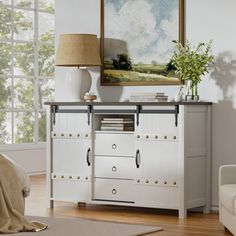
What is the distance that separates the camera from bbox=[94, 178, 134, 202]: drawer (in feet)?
22.0

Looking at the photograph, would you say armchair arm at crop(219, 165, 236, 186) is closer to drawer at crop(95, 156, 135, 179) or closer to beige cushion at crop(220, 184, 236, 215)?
beige cushion at crop(220, 184, 236, 215)

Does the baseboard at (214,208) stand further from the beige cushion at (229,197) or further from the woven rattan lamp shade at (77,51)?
the woven rattan lamp shade at (77,51)

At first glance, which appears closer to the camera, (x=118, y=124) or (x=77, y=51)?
(x=118, y=124)

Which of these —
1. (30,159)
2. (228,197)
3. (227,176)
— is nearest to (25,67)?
(30,159)

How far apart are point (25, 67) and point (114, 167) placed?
3.48 meters

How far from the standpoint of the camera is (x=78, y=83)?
23.6 feet

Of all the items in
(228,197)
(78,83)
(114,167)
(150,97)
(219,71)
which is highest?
(219,71)

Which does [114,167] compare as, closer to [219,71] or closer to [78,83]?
[78,83]

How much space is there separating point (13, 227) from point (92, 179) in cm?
154

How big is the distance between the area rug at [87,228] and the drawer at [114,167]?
75 cm

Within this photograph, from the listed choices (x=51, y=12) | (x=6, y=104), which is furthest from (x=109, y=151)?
(x=51, y=12)

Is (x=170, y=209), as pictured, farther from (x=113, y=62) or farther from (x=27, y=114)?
(x=27, y=114)

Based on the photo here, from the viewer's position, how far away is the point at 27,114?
984 centimetres

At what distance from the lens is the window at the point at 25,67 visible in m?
9.57
